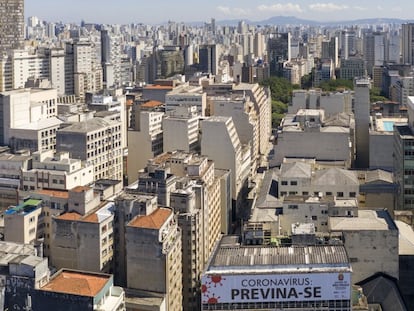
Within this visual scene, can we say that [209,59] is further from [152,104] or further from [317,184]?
[317,184]

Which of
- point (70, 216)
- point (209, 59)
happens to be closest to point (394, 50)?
point (209, 59)

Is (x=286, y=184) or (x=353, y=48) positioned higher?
(x=353, y=48)

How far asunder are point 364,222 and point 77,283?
8056 mm

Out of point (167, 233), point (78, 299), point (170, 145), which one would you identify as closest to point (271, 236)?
point (167, 233)

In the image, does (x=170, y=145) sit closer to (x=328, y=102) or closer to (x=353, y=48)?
(x=328, y=102)

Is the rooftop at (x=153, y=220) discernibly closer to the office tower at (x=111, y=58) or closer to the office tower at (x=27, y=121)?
the office tower at (x=27, y=121)

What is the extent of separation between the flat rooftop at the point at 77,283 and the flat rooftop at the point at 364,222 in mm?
6556

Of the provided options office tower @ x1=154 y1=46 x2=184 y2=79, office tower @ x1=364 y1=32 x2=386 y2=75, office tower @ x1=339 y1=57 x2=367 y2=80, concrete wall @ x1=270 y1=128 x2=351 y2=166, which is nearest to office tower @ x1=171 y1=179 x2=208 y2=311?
concrete wall @ x1=270 y1=128 x2=351 y2=166

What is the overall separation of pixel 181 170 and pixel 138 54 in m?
55.8

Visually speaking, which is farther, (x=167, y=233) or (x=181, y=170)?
(x=181, y=170)

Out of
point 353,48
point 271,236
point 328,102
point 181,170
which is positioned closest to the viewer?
point 271,236

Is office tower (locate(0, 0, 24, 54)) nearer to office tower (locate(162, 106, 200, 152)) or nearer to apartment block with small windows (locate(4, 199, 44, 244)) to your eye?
office tower (locate(162, 106, 200, 152))

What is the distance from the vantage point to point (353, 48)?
→ 8269cm

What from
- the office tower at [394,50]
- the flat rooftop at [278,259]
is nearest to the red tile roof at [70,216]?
the flat rooftop at [278,259]
